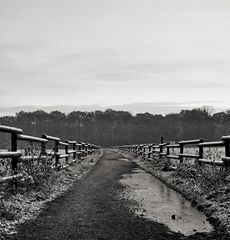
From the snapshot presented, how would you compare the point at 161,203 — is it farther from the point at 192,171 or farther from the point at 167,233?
the point at 192,171

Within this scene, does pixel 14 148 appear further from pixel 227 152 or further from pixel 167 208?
pixel 227 152

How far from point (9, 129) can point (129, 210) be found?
2.88m

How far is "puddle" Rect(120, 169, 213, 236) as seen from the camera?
217 inches

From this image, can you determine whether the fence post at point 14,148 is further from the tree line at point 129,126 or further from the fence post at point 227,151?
the tree line at point 129,126

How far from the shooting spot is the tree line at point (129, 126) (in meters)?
136

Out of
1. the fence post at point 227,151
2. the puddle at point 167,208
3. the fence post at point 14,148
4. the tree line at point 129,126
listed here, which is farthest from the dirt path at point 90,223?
the tree line at point 129,126

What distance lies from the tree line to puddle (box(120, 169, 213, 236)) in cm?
12032

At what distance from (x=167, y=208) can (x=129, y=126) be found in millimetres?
144168

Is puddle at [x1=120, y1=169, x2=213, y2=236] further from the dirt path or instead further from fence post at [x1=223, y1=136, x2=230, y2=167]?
fence post at [x1=223, y1=136, x2=230, y2=167]

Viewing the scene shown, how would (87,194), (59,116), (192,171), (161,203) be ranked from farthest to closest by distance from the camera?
(59,116) → (192,171) → (87,194) → (161,203)

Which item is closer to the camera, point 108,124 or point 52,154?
point 52,154

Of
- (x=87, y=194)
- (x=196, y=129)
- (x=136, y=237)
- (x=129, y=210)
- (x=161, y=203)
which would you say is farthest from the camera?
(x=196, y=129)

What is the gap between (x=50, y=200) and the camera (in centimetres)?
734

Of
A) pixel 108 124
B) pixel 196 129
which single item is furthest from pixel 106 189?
pixel 108 124
